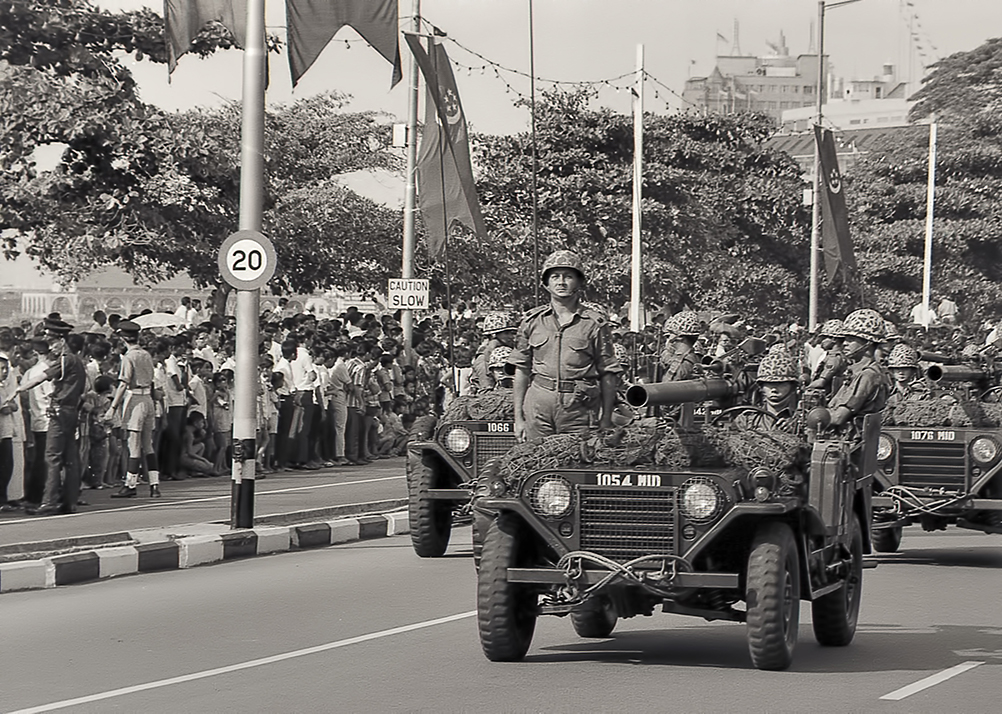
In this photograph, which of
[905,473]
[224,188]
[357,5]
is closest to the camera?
[905,473]

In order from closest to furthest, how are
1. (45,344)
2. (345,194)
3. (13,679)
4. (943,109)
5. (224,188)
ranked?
1. (13,679)
2. (45,344)
3. (224,188)
4. (345,194)
5. (943,109)

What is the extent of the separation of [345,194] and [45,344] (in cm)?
2342

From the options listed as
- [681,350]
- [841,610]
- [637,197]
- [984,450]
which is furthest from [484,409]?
[637,197]

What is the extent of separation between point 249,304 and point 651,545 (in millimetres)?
7256

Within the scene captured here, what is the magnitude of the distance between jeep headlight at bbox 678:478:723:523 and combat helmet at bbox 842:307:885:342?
4.44m

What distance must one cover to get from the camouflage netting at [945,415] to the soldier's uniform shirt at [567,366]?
4.45m

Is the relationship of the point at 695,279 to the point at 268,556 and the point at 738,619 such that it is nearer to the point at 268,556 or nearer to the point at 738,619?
the point at 268,556

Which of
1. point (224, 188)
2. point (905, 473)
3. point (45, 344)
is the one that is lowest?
point (905, 473)

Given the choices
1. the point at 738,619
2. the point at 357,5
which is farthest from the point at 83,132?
the point at 738,619

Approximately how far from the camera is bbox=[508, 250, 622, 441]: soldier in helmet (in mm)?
10672

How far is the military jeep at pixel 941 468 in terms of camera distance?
13.7m

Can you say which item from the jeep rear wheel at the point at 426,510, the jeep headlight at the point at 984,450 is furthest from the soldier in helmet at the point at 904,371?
the jeep rear wheel at the point at 426,510

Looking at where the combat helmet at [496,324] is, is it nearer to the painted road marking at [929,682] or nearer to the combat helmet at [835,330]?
the combat helmet at [835,330]

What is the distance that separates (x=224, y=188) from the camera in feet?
83.2
